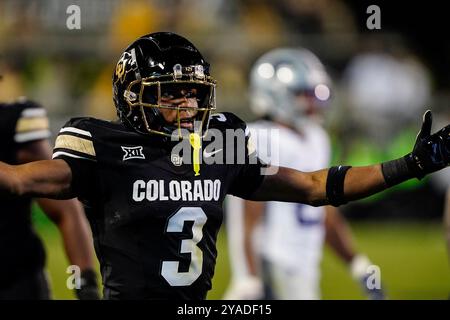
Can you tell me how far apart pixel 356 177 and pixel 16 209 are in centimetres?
164

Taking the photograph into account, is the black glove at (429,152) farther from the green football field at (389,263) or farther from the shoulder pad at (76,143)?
the green football field at (389,263)

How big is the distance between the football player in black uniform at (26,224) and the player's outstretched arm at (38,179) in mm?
1015

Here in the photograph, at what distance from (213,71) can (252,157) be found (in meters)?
8.75

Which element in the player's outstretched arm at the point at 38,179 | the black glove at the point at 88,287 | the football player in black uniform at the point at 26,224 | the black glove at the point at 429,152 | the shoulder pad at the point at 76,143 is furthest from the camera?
the football player in black uniform at the point at 26,224

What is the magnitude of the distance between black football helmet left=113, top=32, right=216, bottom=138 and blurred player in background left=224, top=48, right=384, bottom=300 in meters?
2.20

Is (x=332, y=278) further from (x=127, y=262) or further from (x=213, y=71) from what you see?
(x=127, y=262)

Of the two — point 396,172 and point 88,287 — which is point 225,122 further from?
point 88,287

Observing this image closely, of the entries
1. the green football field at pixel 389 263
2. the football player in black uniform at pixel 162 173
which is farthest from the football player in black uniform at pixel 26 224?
the green football field at pixel 389 263

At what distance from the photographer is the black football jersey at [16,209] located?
452cm

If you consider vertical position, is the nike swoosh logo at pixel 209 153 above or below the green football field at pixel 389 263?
below

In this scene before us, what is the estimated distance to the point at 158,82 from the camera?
146 inches

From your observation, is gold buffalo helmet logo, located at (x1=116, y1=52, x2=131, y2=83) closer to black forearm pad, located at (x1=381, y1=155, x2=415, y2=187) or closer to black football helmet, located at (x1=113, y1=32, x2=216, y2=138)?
black football helmet, located at (x1=113, y1=32, x2=216, y2=138)

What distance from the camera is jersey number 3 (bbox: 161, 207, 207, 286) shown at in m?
3.60
